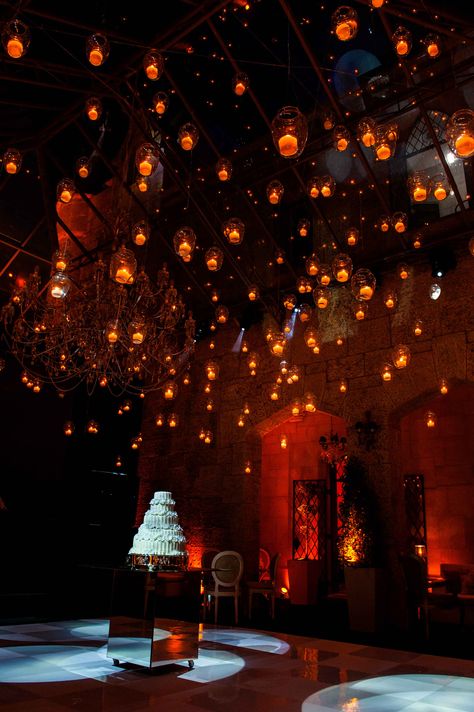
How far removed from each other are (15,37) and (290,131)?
192 cm

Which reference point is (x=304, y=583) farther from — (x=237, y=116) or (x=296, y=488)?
(x=237, y=116)

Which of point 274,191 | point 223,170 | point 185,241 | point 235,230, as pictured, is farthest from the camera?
point 274,191

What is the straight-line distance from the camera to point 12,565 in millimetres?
9781

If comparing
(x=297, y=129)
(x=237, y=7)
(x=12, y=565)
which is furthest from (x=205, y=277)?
(x=297, y=129)

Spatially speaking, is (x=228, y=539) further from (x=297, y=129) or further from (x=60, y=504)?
(x=297, y=129)

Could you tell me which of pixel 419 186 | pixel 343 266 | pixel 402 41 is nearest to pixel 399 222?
pixel 343 266

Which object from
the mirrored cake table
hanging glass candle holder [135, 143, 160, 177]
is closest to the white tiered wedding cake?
the mirrored cake table

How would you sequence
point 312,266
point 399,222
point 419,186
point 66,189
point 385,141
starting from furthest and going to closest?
point 312,266
point 399,222
point 66,189
point 419,186
point 385,141

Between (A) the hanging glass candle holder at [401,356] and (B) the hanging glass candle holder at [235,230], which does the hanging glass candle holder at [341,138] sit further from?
(A) the hanging glass candle holder at [401,356]

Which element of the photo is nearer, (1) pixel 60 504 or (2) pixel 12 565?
(2) pixel 12 565

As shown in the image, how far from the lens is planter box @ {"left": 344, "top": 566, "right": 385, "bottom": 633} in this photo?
24.2ft

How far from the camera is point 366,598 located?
24.5 feet

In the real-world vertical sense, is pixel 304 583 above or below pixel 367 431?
below

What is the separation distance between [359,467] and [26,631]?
496 cm
